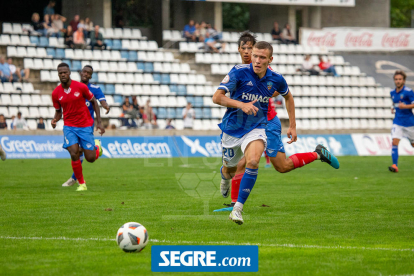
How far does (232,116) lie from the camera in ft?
23.6

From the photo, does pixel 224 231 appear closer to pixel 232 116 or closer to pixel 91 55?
pixel 232 116

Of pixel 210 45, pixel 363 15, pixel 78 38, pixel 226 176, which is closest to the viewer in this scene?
pixel 226 176

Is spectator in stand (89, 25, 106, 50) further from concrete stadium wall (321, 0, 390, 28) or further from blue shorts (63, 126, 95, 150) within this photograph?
blue shorts (63, 126, 95, 150)

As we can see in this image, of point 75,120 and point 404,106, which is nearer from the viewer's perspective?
point 75,120

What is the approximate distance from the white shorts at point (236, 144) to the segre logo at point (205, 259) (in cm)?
227

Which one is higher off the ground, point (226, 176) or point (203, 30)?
point (203, 30)

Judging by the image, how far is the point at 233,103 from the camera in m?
6.59

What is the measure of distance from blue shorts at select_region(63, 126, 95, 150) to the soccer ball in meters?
5.73

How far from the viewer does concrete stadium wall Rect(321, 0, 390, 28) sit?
35.4 meters

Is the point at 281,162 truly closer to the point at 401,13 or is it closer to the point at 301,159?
the point at 301,159

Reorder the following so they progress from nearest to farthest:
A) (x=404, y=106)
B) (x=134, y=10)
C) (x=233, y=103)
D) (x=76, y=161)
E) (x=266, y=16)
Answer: (x=233, y=103) → (x=76, y=161) → (x=404, y=106) → (x=266, y=16) → (x=134, y=10)

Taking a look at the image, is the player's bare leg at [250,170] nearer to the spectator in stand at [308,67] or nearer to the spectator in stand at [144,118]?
the spectator in stand at [144,118]

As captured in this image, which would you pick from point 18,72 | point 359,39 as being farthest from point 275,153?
point 359,39

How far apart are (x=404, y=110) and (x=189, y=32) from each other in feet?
53.2
